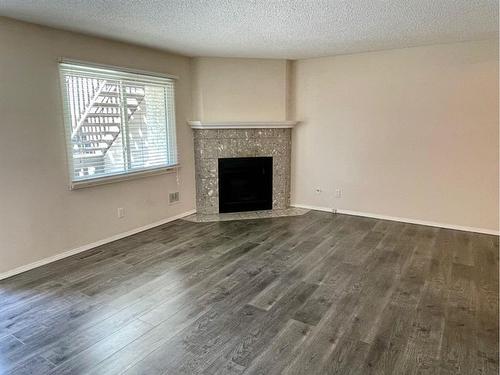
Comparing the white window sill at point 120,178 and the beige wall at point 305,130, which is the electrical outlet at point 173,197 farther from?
the white window sill at point 120,178

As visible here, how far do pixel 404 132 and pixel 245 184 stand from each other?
2.37m

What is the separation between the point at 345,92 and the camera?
5012 millimetres

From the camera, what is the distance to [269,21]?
3266 millimetres

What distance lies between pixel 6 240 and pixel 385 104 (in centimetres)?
461

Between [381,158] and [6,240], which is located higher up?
[381,158]

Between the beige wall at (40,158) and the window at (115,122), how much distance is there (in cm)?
12

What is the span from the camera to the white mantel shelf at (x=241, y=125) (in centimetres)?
504

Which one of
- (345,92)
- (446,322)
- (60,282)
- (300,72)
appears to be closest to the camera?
(446,322)

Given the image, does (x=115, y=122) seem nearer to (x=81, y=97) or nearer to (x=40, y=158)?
(x=81, y=97)

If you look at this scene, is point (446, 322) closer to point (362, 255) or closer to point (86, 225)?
point (362, 255)

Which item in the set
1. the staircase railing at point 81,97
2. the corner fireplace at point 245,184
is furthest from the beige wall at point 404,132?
the staircase railing at point 81,97

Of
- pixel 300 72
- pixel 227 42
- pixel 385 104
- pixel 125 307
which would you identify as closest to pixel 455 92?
pixel 385 104

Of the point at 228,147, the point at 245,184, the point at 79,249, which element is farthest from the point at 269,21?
the point at 79,249

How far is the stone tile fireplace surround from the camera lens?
17.0 feet
